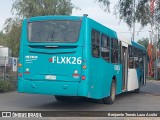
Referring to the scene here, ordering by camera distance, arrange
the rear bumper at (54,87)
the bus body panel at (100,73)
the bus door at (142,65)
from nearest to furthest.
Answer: the rear bumper at (54,87)
the bus body panel at (100,73)
the bus door at (142,65)

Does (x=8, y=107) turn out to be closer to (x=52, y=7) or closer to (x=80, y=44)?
(x=80, y=44)

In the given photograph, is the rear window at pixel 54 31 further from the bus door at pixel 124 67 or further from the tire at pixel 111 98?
the bus door at pixel 124 67

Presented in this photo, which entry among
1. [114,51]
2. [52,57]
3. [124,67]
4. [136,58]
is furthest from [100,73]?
[136,58]

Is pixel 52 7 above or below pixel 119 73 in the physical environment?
above

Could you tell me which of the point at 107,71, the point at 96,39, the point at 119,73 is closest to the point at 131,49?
the point at 119,73

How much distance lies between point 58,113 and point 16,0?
1386 inches

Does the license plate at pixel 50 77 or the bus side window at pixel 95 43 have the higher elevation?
the bus side window at pixel 95 43

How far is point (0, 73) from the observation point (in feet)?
77.3

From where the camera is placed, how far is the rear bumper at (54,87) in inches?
531

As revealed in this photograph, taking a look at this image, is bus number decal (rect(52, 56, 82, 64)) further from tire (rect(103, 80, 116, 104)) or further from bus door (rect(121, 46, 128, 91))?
bus door (rect(121, 46, 128, 91))

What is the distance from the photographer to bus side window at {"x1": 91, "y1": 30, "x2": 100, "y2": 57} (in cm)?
1430

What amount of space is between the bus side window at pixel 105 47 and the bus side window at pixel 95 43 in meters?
0.54

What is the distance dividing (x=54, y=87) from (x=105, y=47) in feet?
10.3

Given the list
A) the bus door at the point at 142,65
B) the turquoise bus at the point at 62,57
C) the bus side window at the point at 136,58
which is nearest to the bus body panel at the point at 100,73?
the turquoise bus at the point at 62,57
